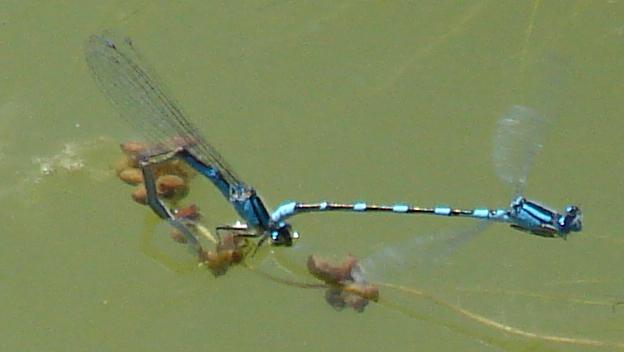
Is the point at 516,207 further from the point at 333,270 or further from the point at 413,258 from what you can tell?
the point at 333,270

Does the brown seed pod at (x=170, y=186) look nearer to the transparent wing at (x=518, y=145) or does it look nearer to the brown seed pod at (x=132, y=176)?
the brown seed pod at (x=132, y=176)

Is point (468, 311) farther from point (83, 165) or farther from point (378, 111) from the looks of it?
point (83, 165)

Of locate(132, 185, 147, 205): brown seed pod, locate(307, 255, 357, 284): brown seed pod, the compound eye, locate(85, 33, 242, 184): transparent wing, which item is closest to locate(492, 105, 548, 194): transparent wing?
the compound eye

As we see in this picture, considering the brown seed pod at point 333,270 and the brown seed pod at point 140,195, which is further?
the brown seed pod at point 140,195

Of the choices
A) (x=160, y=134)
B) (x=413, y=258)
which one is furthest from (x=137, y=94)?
(x=413, y=258)

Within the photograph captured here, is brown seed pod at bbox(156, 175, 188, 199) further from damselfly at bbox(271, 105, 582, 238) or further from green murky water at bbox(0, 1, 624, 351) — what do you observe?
damselfly at bbox(271, 105, 582, 238)

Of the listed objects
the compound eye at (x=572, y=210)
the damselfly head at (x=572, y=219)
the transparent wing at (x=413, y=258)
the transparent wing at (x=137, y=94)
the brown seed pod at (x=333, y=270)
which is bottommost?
the brown seed pod at (x=333, y=270)

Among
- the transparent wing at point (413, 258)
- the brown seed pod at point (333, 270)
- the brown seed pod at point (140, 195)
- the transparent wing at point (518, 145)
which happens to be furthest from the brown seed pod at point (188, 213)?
the transparent wing at point (518, 145)

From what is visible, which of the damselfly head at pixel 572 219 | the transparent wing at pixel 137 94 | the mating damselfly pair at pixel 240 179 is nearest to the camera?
the damselfly head at pixel 572 219
